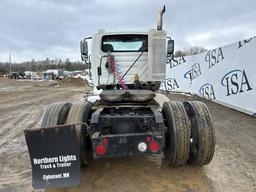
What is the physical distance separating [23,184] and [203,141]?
2.76 meters

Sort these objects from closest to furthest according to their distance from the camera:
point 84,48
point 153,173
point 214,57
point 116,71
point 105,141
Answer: point 105,141 → point 153,173 → point 116,71 → point 84,48 → point 214,57

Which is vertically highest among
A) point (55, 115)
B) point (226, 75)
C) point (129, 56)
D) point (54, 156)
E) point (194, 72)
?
point (129, 56)

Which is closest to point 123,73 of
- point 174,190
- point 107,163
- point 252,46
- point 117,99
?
point 117,99

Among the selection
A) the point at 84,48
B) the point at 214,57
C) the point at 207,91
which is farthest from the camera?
the point at 207,91

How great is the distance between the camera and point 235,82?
968 cm

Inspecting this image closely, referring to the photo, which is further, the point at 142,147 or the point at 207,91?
the point at 207,91

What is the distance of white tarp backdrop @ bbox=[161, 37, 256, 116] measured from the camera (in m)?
8.77

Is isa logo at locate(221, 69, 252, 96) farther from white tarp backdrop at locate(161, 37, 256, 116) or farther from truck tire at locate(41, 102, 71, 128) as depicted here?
truck tire at locate(41, 102, 71, 128)

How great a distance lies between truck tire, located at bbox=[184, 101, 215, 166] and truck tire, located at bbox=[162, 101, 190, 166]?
19 cm

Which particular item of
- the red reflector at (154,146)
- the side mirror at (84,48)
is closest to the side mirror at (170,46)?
the side mirror at (84,48)

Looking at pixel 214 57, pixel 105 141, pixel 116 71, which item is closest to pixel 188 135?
pixel 105 141

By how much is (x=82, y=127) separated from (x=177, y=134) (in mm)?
1383

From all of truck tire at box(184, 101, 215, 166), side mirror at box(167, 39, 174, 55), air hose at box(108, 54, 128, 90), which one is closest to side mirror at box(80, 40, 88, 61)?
air hose at box(108, 54, 128, 90)

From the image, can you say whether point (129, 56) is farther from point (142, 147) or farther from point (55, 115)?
point (142, 147)
